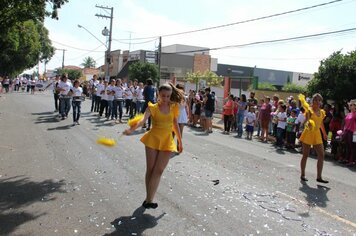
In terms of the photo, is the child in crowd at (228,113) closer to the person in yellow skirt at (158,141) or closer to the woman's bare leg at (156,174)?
the person in yellow skirt at (158,141)

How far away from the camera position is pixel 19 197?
21.4ft

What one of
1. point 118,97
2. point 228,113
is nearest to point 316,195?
point 228,113

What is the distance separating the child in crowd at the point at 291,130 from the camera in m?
14.7

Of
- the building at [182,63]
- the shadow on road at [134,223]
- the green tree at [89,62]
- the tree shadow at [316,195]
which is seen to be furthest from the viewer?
the green tree at [89,62]

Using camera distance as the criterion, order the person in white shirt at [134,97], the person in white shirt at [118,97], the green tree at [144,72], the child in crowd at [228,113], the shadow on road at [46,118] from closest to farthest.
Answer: the shadow on road at [46,118] → the child in crowd at [228,113] → the person in white shirt at [118,97] → the person in white shirt at [134,97] → the green tree at [144,72]

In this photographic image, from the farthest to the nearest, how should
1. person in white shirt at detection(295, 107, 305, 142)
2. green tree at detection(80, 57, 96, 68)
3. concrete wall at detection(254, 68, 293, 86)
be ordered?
green tree at detection(80, 57, 96, 68) < concrete wall at detection(254, 68, 293, 86) < person in white shirt at detection(295, 107, 305, 142)

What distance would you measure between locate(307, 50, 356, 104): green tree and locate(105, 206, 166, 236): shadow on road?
11222 mm

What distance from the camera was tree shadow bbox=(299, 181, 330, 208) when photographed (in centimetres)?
715

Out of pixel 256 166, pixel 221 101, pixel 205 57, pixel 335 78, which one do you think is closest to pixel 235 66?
pixel 205 57

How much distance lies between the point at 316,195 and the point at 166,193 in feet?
9.13

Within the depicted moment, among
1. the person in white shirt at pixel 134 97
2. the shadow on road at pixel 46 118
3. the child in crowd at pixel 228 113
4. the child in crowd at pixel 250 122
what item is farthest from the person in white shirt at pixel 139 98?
the child in crowd at pixel 250 122

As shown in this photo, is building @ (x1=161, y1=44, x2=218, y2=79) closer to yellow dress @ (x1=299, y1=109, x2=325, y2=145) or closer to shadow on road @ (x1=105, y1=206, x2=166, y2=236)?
yellow dress @ (x1=299, y1=109, x2=325, y2=145)

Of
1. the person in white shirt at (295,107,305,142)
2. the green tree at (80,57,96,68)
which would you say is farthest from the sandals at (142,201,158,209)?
the green tree at (80,57,96,68)

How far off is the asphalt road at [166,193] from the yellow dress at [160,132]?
0.92 meters
